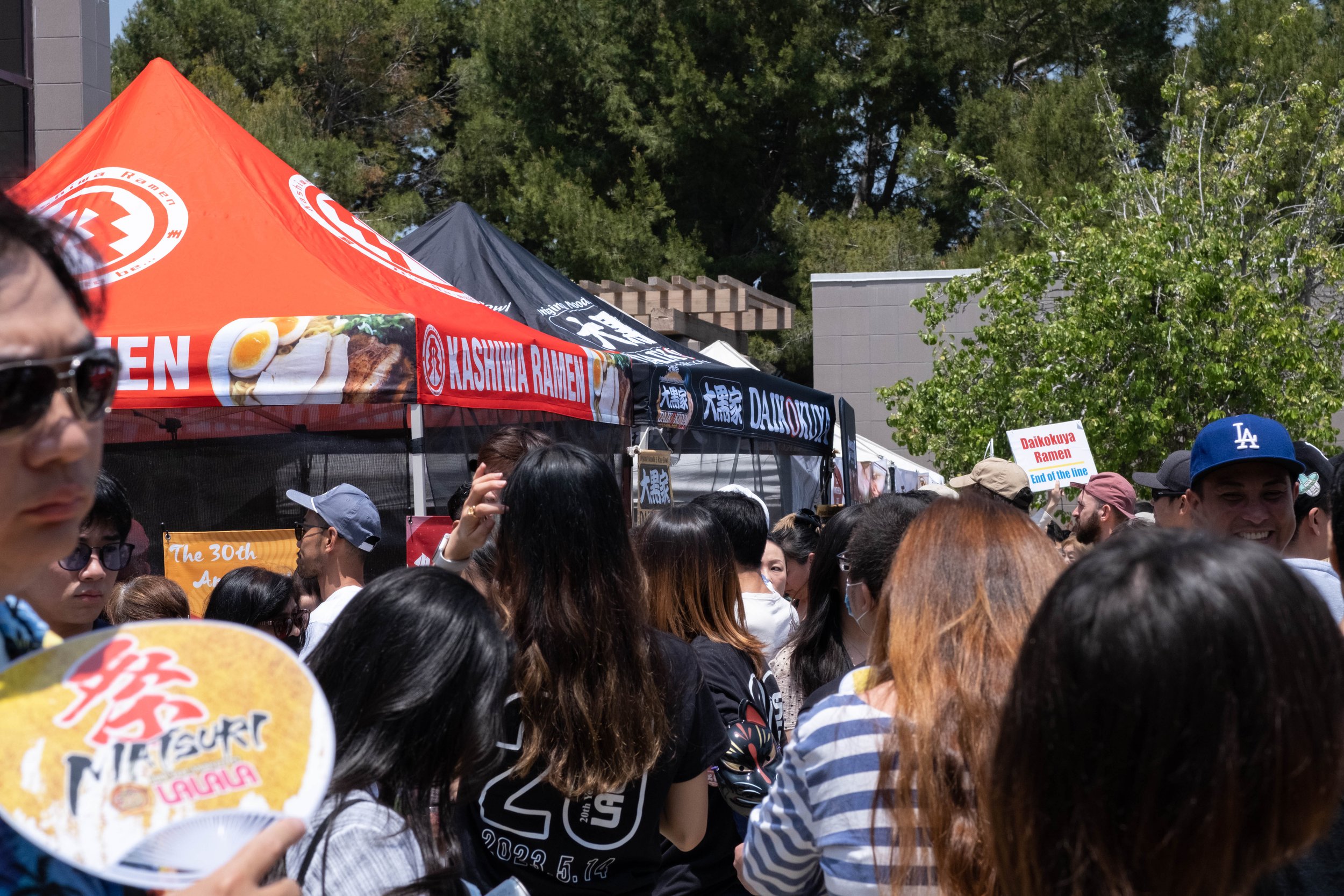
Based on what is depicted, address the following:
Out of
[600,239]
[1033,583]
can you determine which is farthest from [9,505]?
[600,239]

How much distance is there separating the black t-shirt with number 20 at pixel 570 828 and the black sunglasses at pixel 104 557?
1407 mm

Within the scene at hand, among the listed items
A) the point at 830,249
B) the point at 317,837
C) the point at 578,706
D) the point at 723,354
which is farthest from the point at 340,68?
the point at 317,837

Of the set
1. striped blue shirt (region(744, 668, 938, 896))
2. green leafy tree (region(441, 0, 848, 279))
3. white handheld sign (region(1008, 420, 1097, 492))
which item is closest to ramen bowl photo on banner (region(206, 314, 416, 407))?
striped blue shirt (region(744, 668, 938, 896))

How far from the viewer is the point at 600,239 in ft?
82.9

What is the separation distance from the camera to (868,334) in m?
22.2

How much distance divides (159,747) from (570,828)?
1.62 metres

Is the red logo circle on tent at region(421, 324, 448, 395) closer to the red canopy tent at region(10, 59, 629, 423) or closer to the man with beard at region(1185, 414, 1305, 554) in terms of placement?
the red canopy tent at region(10, 59, 629, 423)

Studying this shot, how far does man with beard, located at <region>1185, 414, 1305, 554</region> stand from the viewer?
3977 millimetres

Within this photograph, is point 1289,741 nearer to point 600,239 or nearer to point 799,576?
point 799,576

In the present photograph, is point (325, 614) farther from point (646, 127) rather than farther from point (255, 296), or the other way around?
point (646, 127)

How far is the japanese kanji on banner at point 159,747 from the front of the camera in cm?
100

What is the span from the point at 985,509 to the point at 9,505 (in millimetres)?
1568

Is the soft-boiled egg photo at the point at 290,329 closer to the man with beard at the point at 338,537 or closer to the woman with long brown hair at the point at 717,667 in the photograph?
the man with beard at the point at 338,537

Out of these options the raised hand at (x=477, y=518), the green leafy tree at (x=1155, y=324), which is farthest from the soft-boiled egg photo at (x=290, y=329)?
the green leafy tree at (x=1155, y=324)
